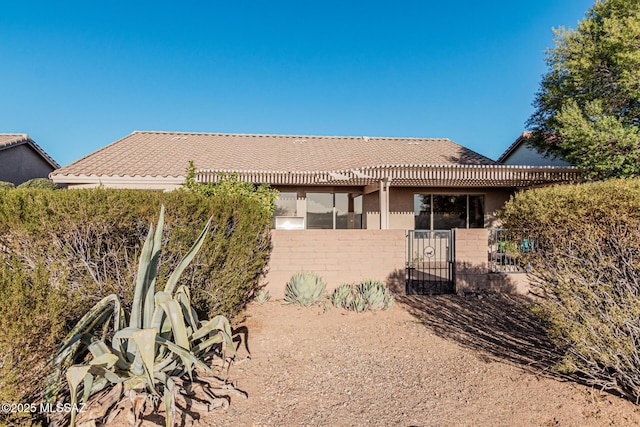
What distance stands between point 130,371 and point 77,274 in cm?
158

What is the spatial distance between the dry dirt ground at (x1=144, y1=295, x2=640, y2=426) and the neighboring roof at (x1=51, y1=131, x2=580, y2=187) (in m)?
5.88

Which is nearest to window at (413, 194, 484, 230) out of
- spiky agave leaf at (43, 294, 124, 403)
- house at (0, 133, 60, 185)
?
spiky agave leaf at (43, 294, 124, 403)

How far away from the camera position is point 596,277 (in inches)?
140

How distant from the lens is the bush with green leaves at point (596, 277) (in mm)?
3295

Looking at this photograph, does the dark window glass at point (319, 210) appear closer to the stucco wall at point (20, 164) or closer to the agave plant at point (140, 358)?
the agave plant at point (140, 358)

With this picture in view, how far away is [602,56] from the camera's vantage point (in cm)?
1059

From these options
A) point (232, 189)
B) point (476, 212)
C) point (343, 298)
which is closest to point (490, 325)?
point (343, 298)

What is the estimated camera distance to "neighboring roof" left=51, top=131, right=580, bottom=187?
11.8 meters

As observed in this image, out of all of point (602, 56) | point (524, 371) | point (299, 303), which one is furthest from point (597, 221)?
point (602, 56)

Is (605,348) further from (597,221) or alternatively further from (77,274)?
(77,274)

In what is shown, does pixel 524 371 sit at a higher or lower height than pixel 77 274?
lower

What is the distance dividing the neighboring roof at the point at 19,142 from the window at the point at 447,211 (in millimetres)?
20034

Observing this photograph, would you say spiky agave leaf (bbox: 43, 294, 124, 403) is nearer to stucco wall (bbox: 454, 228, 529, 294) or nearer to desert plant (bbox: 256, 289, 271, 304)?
desert plant (bbox: 256, 289, 271, 304)

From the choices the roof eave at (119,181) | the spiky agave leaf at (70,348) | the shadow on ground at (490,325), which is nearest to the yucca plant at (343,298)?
the shadow on ground at (490,325)
